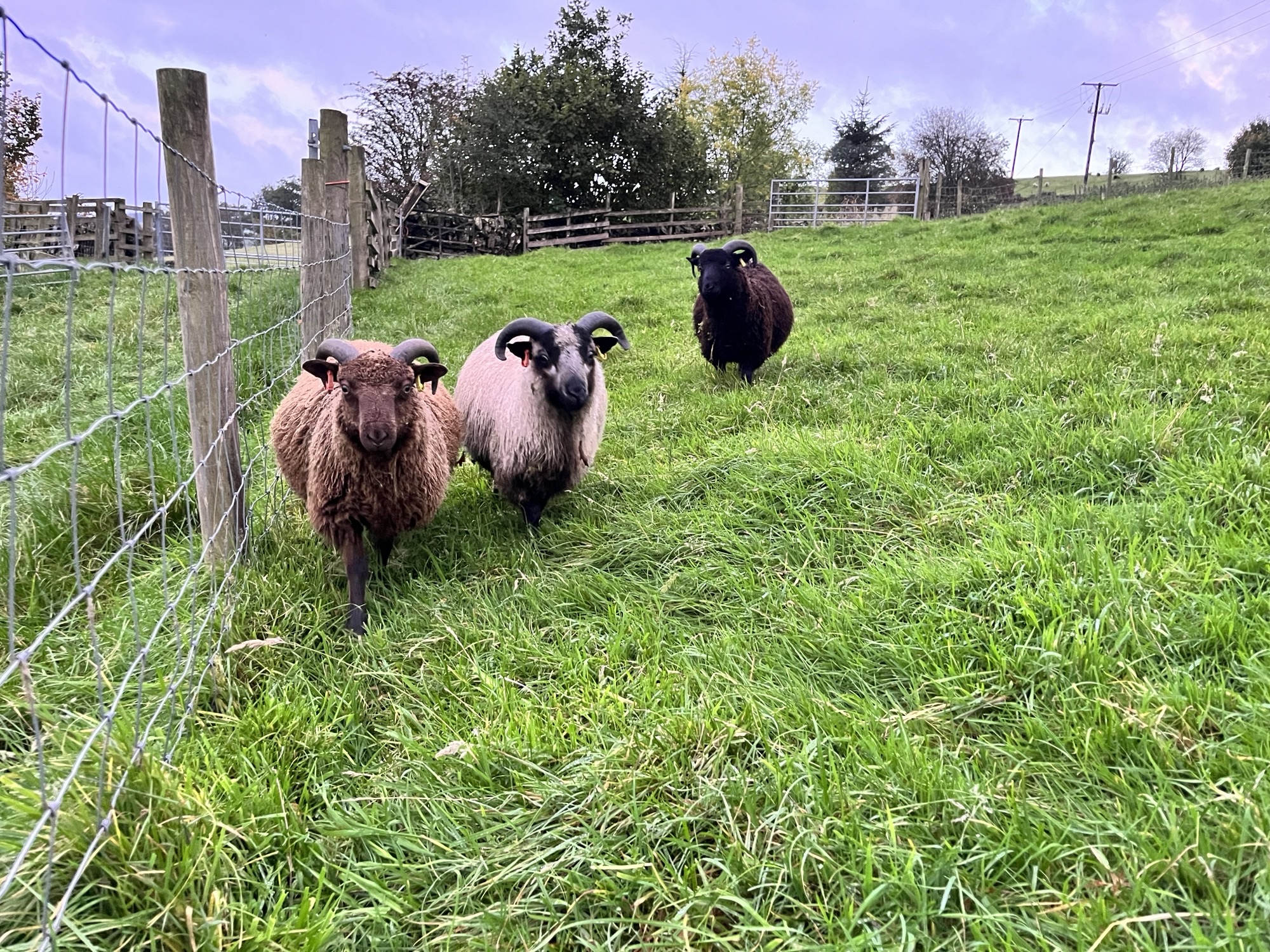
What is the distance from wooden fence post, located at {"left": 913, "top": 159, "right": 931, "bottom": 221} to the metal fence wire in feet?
76.8

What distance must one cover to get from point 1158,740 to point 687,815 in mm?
1196

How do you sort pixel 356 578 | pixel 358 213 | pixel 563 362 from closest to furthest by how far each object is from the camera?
pixel 356 578 < pixel 563 362 < pixel 358 213

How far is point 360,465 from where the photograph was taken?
325cm

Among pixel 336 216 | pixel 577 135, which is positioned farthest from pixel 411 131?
pixel 336 216

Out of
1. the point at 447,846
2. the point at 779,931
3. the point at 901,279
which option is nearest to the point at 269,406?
the point at 447,846

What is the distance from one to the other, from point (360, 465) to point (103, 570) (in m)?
1.56

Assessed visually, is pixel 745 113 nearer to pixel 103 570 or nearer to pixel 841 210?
pixel 841 210

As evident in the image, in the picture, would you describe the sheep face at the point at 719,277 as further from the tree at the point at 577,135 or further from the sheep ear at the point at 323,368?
the tree at the point at 577,135

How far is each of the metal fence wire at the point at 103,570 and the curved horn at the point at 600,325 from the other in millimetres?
1712

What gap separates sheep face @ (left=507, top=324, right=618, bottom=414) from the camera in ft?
12.7

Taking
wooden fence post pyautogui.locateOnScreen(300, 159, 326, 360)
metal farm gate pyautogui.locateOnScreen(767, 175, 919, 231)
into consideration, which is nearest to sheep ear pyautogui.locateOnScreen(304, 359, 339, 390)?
wooden fence post pyautogui.locateOnScreen(300, 159, 326, 360)

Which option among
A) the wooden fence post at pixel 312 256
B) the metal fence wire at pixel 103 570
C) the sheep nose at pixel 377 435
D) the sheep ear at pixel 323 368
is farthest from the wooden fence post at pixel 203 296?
the wooden fence post at pixel 312 256

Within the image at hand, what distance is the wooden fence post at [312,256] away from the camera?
5785 millimetres

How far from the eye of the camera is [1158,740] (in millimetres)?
1837
